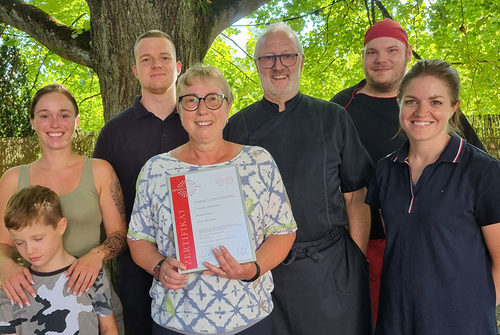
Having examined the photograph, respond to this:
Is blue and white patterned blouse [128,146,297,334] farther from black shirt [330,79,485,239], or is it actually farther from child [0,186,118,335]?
black shirt [330,79,485,239]

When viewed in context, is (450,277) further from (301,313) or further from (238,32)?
(238,32)

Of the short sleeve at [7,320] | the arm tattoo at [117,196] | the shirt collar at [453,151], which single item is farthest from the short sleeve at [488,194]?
the short sleeve at [7,320]

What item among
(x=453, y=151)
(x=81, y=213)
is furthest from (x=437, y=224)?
(x=81, y=213)

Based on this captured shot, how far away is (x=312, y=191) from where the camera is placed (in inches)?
112

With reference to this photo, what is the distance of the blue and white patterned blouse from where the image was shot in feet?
7.00

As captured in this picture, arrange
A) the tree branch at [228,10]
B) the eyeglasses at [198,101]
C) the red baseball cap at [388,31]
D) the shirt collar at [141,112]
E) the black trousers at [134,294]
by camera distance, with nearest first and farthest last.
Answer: the eyeglasses at [198,101]
the black trousers at [134,294]
the shirt collar at [141,112]
the red baseball cap at [388,31]
the tree branch at [228,10]

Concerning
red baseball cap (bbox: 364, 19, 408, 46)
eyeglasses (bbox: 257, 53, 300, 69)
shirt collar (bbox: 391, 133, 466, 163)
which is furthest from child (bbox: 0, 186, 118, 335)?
red baseball cap (bbox: 364, 19, 408, 46)

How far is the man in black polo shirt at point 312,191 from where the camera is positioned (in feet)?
9.27

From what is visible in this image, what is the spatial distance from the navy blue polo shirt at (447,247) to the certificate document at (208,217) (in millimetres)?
926

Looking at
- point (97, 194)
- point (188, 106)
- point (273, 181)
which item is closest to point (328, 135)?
point (273, 181)

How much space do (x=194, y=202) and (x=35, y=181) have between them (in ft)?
3.60

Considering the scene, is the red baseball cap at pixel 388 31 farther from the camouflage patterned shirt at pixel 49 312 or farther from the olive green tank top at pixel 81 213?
the camouflage patterned shirt at pixel 49 312

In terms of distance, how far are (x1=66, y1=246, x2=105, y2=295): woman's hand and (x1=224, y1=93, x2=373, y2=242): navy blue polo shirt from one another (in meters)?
1.15

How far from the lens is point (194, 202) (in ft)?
6.97
